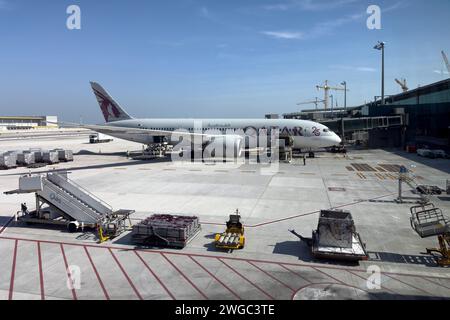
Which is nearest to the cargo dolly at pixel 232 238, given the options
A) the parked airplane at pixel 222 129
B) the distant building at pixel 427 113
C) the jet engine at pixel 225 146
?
the jet engine at pixel 225 146

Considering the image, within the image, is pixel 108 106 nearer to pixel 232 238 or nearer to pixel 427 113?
pixel 232 238

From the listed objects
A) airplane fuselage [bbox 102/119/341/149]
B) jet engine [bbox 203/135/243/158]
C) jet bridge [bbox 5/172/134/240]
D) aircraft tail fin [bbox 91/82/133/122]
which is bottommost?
jet bridge [bbox 5/172/134/240]

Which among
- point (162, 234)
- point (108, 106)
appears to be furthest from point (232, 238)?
point (108, 106)

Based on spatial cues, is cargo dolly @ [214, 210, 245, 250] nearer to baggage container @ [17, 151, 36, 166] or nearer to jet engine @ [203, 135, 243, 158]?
jet engine @ [203, 135, 243, 158]

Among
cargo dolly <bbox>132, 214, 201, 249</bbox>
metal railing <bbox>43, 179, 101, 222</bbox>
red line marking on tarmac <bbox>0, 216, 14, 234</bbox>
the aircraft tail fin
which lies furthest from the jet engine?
cargo dolly <bbox>132, 214, 201, 249</bbox>

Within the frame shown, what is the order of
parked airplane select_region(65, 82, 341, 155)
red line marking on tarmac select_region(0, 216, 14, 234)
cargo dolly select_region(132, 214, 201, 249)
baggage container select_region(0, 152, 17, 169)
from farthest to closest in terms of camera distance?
parked airplane select_region(65, 82, 341, 155), baggage container select_region(0, 152, 17, 169), red line marking on tarmac select_region(0, 216, 14, 234), cargo dolly select_region(132, 214, 201, 249)

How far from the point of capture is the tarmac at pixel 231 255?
1142 cm

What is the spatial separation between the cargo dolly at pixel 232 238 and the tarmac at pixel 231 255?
0.37 metres

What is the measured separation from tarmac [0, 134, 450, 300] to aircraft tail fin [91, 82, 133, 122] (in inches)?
878

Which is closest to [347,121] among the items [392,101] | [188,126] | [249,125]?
[249,125]

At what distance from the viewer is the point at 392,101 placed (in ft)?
306

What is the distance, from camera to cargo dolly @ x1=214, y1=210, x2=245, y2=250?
48.6 ft
